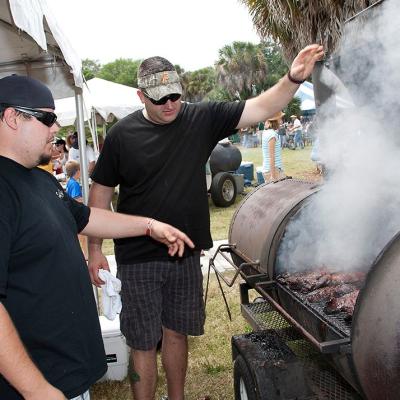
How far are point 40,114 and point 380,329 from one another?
59.4 inches

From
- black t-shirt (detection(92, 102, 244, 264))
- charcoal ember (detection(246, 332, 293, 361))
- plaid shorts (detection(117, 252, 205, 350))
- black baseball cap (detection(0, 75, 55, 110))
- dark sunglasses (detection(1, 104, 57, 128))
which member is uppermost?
black baseball cap (detection(0, 75, 55, 110))

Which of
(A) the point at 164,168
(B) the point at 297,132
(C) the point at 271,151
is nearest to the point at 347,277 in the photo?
(A) the point at 164,168

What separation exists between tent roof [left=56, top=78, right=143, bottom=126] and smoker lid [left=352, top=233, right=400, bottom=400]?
9.84 metres

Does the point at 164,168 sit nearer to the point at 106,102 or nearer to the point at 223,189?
the point at 223,189

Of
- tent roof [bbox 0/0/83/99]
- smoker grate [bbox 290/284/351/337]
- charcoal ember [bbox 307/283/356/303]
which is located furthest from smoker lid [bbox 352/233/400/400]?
tent roof [bbox 0/0/83/99]

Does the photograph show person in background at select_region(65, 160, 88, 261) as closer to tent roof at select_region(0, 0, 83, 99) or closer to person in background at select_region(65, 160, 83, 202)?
person in background at select_region(65, 160, 83, 202)

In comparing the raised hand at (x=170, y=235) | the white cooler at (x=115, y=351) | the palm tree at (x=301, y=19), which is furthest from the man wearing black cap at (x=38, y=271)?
the palm tree at (x=301, y=19)

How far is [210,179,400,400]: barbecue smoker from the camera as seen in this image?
1.57m

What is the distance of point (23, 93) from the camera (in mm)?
1654

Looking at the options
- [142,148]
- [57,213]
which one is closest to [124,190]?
[142,148]

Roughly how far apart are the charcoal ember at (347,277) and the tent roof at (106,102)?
906 centimetres

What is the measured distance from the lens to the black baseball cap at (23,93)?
1623mm

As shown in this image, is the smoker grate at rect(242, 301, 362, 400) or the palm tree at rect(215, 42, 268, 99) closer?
the smoker grate at rect(242, 301, 362, 400)

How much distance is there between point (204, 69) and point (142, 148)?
59.6m
